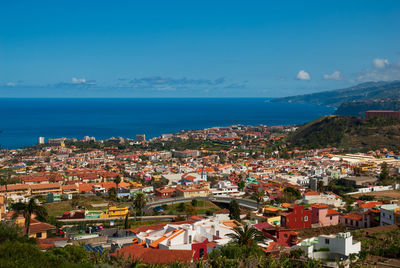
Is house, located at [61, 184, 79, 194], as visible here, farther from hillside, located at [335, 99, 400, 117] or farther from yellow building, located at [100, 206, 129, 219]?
hillside, located at [335, 99, 400, 117]

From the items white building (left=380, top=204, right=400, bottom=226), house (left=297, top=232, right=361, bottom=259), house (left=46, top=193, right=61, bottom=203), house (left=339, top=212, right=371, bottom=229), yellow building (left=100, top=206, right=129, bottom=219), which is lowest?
house (left=46, top=193, right=61, bottom=203)

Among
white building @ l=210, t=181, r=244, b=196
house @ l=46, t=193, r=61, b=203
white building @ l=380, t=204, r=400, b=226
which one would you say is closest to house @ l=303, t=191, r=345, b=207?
white building @ l=210, t=181, r=244, b=196

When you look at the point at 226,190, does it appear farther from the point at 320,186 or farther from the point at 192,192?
the point at 320,186

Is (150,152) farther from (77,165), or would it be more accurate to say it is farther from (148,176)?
(148,176)

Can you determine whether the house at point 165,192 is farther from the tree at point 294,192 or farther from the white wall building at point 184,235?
the white wall building at point 184,235

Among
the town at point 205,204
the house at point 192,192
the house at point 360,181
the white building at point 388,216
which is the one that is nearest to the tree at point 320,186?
the town at point 205,204

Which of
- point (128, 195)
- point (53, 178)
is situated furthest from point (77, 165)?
point (128, 195)
